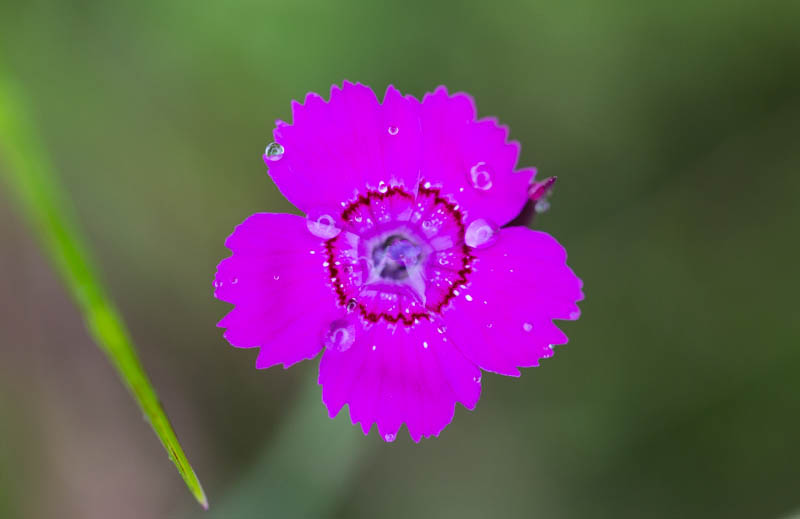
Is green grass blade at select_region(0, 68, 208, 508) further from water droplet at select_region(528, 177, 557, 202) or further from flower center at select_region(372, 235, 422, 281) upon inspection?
water droplet at select_region(528, 177, 557, 202)

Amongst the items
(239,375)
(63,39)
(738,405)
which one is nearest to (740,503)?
(738,405)

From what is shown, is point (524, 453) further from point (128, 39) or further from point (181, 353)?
point (128, 39)

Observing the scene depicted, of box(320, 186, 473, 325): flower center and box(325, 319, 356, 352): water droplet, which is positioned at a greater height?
box(320, 186, 473, 325): flower center

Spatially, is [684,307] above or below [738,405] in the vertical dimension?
above

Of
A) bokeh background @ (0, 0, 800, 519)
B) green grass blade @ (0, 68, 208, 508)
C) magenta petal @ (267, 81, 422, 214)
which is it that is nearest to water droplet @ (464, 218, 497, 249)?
magenta petal @ (267, 81, 422, 214)

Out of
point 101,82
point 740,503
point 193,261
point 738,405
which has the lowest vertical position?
point 740,503

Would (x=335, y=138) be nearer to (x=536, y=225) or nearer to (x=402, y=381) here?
(x=402, y=381)
